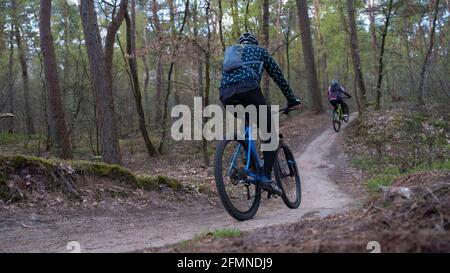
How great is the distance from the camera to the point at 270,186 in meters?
5.97

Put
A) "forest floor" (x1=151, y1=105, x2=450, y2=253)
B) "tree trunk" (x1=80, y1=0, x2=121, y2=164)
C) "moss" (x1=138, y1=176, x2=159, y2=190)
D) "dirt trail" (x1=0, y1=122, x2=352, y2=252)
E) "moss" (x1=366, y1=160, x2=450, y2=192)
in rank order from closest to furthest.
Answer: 1. "forest floor" (x1=151, y1=105, x2=450, y2=253)
2. "dirt trail" (x1=0, y1=122, x2=352, y2=252)
3. "moss" (x1=138, y1=176, x2=159, y2=190)
4. "moss" (x1=366, y1=160, x2=450, y2=192)
5. "tree trunk" (x1=80, y1=0, x2=121, y2=164)

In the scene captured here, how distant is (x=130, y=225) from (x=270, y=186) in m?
1.96

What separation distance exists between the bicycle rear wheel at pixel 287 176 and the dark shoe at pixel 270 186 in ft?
0.85

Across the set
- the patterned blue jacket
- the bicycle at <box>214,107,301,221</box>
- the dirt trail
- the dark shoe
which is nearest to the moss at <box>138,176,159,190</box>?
the dirt trail

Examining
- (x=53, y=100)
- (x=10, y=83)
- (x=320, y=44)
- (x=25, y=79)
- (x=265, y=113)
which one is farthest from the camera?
(x=320, y=44)

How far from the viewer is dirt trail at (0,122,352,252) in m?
4.88


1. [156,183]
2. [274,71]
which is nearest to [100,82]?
[156,183]

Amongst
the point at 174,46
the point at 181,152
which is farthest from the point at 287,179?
the point at 181,152

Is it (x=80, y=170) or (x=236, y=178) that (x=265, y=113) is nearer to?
(x=236, y=178)

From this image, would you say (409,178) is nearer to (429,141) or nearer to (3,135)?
(429,141)

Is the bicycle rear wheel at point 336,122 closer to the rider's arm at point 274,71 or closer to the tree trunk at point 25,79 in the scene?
the rider's arm at point 274,71

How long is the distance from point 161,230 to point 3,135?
25381mm

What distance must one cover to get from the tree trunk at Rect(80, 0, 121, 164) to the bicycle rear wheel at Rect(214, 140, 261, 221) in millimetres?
6152

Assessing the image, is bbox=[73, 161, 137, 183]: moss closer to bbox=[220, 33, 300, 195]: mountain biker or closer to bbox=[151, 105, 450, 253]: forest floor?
bbox=[220, 33, 300, 195]: mountain biker
